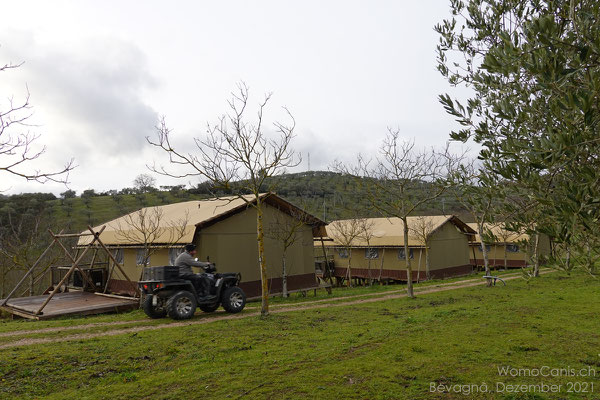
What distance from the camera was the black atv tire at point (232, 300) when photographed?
1359 centimetres

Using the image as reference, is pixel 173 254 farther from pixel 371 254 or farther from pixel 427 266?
pixel 427 266

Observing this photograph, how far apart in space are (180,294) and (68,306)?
6787 mm

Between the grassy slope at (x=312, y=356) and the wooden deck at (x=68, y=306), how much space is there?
612 centimetres

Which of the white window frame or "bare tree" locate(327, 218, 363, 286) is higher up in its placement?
"bare tree" locate(327, 218, 363, 286)

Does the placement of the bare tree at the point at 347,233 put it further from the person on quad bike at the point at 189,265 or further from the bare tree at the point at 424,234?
the person on quad bike at the point at 189,265

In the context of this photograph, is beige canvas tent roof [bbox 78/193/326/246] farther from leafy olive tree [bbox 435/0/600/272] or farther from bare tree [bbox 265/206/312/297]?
leafy olive tree [bbox 435/0/600/272]

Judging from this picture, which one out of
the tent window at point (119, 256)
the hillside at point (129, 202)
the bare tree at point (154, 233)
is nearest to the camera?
the bare tree at point (154, 233)

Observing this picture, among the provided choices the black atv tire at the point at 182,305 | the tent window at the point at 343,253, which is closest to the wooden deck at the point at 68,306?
the black atv tire at the point at 182,305

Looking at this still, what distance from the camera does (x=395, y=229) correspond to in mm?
32750

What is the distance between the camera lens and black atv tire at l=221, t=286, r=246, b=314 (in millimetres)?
13586

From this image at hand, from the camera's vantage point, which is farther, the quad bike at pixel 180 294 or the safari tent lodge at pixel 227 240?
the safari tent lodge at pixel 227 240

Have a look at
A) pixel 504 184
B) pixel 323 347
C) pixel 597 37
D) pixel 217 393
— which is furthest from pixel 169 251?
pixel 597 37

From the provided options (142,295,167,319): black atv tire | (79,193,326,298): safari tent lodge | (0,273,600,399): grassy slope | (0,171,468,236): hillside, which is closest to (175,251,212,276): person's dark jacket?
(142,295,167,319): black atv tire

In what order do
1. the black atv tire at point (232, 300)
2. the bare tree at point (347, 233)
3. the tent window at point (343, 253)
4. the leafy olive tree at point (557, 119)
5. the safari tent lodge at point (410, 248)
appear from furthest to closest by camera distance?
1. the tent window at point (343, 253)
2. the bare tree at point (347, 233)
3. the safari tent lodge at point (410, 248)
4. the black atv tire at point (232, 300)
5. the leafy olive tree at point (557, 119)
